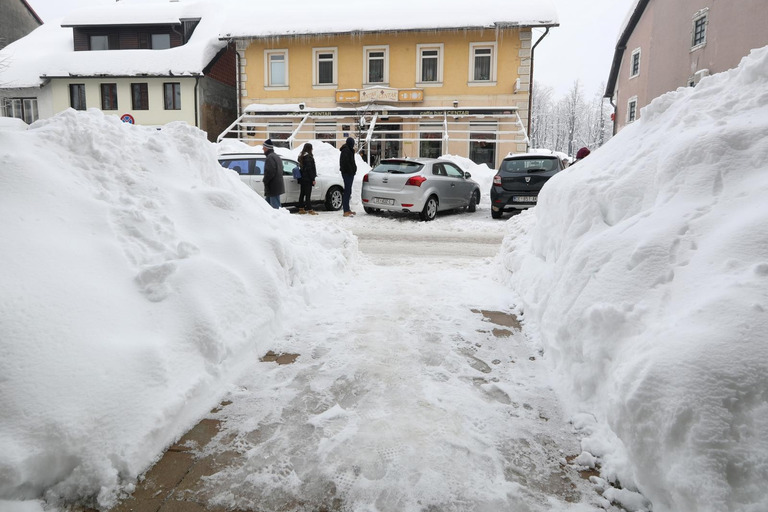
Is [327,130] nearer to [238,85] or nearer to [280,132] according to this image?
[280,132]

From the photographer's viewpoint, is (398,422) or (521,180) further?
(521,180)

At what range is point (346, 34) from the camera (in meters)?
25.3

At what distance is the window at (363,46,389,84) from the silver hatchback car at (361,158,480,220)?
524 inches

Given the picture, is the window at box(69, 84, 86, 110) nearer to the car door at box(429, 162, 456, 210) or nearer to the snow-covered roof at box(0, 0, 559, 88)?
the snow-covered roof at box(0, 0, 559, 88)

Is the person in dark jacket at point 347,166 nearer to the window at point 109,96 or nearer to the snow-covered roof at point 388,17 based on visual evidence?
the snow-covered roof at point 388,17

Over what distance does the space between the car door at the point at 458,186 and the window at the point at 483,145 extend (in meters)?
11.0

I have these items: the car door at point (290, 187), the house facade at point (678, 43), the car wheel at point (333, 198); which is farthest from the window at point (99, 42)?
the house facade at point (678, 43)

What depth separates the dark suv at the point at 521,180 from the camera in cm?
1315

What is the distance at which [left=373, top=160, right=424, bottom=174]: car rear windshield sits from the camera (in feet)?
42.5

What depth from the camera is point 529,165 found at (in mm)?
13391

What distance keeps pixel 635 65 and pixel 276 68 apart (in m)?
20.3

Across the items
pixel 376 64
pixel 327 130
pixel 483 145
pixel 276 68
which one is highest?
pixel 376 64

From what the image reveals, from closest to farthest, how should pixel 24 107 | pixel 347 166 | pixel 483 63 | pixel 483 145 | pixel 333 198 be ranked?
pixel 347 166 → pixel 333 198 → pixel 483 63 → pixel 483 145 → pixel 24 107

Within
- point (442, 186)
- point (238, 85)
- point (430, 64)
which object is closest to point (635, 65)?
point (430, 64)
